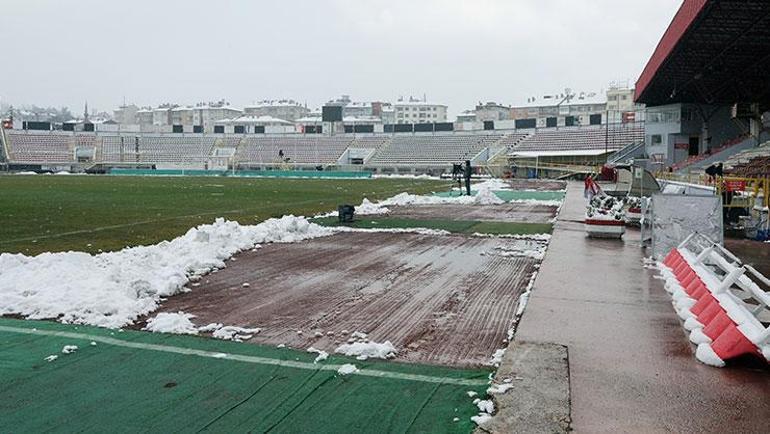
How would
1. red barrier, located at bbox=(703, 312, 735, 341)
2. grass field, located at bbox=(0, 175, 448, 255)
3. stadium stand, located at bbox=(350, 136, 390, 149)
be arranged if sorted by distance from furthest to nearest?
stadium stand, located at bbox=(350, 136, 390, 149) < grass field, located at bbox=(0, 175, 448, 255) < red barrier, located at bbox=(703, 312, 735, 341)

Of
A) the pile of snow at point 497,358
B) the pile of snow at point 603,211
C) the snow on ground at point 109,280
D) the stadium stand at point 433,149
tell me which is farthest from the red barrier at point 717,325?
the stadium stand at point 433,149

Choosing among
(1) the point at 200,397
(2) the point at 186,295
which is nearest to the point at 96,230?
(2) the point at 186,295

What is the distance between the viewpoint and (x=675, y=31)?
24.2 metres

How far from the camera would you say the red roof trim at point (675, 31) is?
19.7 meters

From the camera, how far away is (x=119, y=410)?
4.41 meters

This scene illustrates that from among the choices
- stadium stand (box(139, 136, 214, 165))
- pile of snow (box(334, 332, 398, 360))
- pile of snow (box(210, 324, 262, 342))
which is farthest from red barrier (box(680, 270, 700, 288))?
stadium stand (box(139, 136, 214, 165))

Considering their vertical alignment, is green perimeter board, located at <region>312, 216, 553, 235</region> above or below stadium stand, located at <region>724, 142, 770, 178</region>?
below

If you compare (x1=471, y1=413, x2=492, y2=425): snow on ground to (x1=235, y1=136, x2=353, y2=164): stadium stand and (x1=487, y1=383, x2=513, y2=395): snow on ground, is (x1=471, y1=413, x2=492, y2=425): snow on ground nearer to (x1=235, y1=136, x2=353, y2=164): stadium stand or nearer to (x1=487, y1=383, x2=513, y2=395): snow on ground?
(x1=487, y1=383, x2=513, y2=395): snow on ground

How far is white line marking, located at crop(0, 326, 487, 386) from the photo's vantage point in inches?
199

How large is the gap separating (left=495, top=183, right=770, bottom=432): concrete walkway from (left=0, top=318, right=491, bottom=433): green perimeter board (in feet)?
2.12

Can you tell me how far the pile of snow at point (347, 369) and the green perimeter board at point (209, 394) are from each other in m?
0.08

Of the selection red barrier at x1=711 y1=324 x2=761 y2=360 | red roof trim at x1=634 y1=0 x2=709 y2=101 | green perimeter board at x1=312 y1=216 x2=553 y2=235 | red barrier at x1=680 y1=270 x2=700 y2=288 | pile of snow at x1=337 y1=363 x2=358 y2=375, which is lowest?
pile of snow at x1=337 y1=363 x2=358 y2=375

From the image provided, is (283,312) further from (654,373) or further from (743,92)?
(743,92)

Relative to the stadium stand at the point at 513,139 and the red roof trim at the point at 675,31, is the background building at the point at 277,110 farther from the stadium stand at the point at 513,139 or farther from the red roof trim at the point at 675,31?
the red roof trim at the point at 675,31
